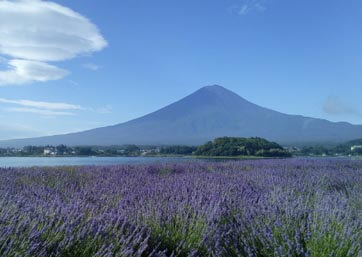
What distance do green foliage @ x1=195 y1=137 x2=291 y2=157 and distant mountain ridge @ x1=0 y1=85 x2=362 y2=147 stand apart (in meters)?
80.6

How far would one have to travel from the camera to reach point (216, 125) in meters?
144

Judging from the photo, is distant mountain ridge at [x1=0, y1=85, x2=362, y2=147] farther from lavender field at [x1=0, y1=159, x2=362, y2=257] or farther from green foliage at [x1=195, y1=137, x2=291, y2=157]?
lavender field at [x1=0, y1=159, x2=362, y2=257]

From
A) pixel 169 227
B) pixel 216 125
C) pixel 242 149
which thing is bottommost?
pixel 169 227

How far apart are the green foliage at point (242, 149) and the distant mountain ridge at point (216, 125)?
264ft

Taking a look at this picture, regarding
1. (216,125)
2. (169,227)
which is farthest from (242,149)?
(216,125)

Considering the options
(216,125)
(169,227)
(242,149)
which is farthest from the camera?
(216,125)

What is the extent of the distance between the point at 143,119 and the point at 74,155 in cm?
12452

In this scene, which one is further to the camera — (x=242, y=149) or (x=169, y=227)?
(x=242, y=149)

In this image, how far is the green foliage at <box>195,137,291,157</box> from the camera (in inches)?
886

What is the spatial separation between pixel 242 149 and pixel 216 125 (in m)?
122

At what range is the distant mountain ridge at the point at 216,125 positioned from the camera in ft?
396

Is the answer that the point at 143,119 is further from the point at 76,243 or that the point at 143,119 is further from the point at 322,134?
the point at 76,243

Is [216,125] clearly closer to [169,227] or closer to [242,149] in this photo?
[242,149]

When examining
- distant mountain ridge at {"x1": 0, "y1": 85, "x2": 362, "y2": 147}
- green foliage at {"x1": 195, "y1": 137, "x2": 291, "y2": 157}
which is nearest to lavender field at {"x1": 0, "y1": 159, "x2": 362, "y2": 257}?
green foliage at {"x1": 195, "y1": 137, "x2": 291, "y2": 157}
